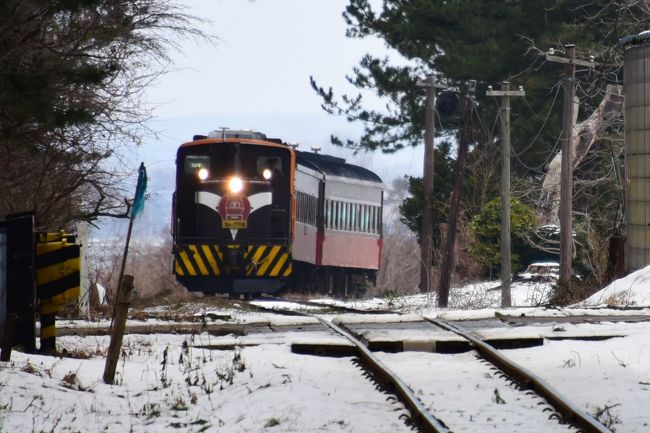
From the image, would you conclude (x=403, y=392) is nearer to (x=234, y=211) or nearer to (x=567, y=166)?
(x=234, y=211)

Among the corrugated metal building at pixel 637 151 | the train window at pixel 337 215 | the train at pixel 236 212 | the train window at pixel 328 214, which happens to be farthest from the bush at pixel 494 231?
the corrugated metal building at pixel 637 151

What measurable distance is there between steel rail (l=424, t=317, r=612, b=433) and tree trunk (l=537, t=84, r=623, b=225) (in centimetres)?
2829

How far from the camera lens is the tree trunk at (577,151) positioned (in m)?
41.5

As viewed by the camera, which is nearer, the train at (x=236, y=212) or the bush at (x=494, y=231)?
the train at (x=236, y=212)

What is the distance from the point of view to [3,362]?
11047 millimetres

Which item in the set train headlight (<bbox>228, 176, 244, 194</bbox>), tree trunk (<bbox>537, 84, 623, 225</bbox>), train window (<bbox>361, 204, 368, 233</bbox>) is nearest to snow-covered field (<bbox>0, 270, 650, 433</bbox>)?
train headlight (<bbox>228, 176, 244, 194</bbox>)

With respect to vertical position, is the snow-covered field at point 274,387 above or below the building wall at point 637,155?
below

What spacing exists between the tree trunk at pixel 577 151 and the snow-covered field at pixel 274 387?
27592mm

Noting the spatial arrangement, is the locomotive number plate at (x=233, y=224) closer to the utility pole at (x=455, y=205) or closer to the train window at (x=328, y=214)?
the utility pole at (x=455, y=205)

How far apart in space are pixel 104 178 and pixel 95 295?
1.84 meters

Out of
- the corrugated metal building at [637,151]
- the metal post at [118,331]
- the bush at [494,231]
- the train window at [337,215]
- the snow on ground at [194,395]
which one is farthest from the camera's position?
the bush at [494,231]

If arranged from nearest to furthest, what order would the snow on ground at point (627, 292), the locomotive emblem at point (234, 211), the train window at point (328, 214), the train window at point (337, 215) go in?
the snow on ground at point (627, 292)
the locomotive emblem at point (234, 211)
the train window at point (328, 214)
the train window at point (337, 215)

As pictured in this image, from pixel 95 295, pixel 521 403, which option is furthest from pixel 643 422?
pixel 95 295

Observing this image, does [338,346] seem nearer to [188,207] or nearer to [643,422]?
[643,422]
